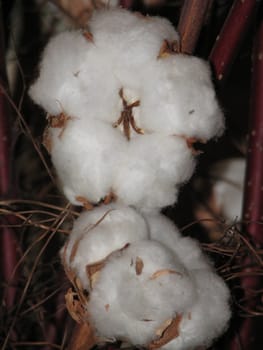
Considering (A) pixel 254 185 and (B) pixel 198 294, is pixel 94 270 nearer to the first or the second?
(B) pixel 198 294

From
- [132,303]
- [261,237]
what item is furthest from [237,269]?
[132,303]

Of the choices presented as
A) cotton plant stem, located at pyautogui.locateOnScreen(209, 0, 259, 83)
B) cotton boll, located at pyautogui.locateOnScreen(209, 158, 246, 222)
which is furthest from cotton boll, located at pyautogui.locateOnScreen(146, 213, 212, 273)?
cotton boll, located at pyautogui.locateOnScreen(209, 158, 246, 222)

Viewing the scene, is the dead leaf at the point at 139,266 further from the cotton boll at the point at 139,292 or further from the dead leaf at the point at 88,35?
the dead leaf at the point at 88,35

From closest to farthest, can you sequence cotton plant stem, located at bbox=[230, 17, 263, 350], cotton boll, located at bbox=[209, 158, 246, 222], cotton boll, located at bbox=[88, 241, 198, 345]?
cotton boll, located at bbox=[88, 241, 198, 345], cotton plant stem, located at bbox=[230, 17, 263, 350], cotton boll, located at bbox=[209, 158, 246, 222]

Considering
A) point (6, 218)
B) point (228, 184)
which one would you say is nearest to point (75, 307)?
point (6, 218)

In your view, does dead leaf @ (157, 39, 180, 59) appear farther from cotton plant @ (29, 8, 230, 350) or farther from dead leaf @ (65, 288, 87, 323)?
dead leaf @ (65, 288, 87, 323)

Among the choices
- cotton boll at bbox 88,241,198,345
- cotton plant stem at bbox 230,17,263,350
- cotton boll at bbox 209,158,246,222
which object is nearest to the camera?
cotton boll at bbox 88,241,198,345

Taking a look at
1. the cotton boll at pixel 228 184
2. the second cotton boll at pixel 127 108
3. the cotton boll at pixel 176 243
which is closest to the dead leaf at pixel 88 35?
the second cotton boll at pixel 127 108
